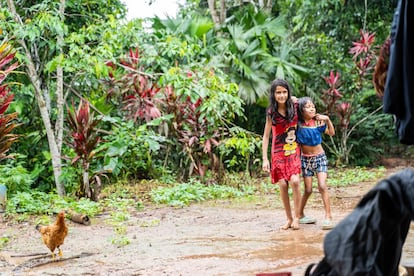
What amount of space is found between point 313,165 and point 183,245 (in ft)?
5.89

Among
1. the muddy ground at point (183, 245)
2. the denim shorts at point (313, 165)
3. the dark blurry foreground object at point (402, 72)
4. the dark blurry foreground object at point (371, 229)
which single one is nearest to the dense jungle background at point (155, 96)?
the muddy ground at point (183, 245)

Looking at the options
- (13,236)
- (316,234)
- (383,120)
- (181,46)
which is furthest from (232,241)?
(383,120)

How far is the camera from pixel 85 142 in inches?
362

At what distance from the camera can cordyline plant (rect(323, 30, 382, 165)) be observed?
14.3 metres

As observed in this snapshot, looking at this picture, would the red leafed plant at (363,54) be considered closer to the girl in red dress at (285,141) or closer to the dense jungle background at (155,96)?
the dense jungle background at (155,96)

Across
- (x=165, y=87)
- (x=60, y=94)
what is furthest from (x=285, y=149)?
(x=165, y=87)

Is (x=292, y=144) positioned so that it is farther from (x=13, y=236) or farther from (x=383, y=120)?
(x=383, y=120)

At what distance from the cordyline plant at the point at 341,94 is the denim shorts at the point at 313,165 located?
750cm

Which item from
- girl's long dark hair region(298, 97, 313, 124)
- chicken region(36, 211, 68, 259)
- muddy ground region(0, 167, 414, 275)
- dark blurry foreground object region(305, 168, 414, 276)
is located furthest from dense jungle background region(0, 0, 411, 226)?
Answer: dark blurry foreground object region(305, 168, 414, 276)

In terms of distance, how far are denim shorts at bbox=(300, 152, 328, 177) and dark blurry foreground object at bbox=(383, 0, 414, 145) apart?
4504mm

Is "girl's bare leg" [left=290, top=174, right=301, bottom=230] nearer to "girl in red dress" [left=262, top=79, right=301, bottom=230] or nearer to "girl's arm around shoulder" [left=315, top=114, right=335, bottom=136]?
"girl in red dress" [left=262, top=79, right=301, bottom=230]

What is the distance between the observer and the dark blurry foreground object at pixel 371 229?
214cm

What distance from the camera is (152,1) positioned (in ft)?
58.9

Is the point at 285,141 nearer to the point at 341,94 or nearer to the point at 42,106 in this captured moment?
the point at 42,106
